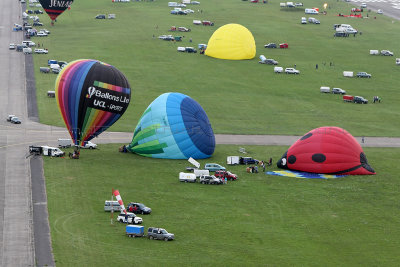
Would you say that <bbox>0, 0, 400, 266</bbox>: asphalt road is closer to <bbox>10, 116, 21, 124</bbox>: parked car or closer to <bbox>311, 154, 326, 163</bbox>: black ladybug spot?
<bbox>10, 116, 21, 124</bbox>: parked car

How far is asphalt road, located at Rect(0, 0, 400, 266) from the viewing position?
73700 mm

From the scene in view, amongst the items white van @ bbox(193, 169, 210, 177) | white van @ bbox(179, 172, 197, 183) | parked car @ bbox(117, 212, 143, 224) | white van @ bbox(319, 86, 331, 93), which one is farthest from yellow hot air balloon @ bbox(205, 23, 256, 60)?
parked car @ bbox(117, 212, 143, 224)

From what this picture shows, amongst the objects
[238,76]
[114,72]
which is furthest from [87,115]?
[238,76]

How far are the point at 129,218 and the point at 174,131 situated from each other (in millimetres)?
25415

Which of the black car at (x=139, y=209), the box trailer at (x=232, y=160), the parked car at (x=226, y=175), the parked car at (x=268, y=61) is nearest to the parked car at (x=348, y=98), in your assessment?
the parked car at (x=268, y=61)

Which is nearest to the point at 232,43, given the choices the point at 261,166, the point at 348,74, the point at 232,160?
the point at 348,74

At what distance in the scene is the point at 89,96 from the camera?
103188mm

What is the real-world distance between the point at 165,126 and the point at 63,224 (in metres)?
27.4

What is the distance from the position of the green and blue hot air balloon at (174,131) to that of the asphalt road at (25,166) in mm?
Answer: 11323

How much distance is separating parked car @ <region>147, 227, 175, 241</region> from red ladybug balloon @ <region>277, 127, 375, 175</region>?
30114 mm

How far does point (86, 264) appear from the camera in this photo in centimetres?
7012

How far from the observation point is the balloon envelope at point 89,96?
10338 centimetres

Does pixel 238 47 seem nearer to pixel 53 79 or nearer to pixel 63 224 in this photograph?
pixel 53 79

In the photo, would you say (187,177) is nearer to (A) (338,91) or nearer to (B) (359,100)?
(B) (359,100)
